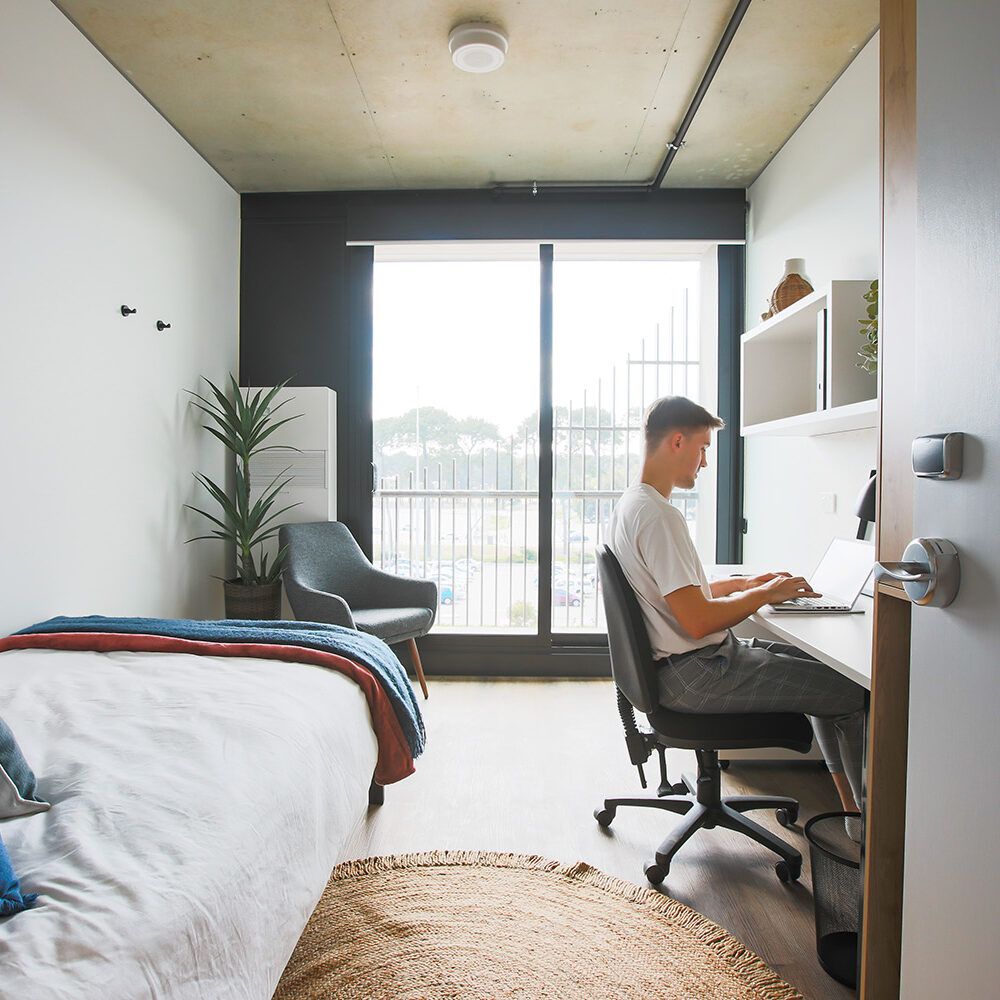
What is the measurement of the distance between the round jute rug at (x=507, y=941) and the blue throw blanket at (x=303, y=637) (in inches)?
15.5

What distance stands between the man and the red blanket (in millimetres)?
741

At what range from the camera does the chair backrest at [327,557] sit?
3.51 meters

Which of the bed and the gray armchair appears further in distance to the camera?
the gray armchair

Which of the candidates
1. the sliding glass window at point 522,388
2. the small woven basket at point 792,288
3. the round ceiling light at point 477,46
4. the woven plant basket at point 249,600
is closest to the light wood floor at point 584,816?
the woven plant basket at point 249,600

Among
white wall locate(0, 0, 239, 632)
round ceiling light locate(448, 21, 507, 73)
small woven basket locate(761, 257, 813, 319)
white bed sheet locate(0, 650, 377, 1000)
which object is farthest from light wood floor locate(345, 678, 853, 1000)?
round ceiling light locate(448, 21, 507, 73)

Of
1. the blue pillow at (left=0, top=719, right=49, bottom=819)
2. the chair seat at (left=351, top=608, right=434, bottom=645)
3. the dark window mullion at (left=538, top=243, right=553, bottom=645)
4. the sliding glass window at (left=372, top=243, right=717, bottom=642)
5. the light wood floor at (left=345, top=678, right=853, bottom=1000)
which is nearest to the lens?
the blue pillow at (left=0, top=719, right=49, bottom=819)

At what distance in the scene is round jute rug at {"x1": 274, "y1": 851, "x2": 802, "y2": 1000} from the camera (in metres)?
1.48

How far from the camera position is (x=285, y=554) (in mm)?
3475

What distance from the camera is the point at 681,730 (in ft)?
6.15

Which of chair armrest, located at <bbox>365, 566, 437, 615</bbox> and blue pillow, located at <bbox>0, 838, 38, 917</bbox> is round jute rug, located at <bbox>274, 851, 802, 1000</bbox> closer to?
blue pillow, located at <bbox>0, 838, 38, 917</bbox>

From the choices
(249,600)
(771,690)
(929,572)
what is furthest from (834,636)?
(249,600)

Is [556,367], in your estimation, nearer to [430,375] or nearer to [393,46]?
[430,375]

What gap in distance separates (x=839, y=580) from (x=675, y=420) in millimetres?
808

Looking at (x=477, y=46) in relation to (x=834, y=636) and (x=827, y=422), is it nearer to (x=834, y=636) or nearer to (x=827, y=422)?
(x=827, y=422)
